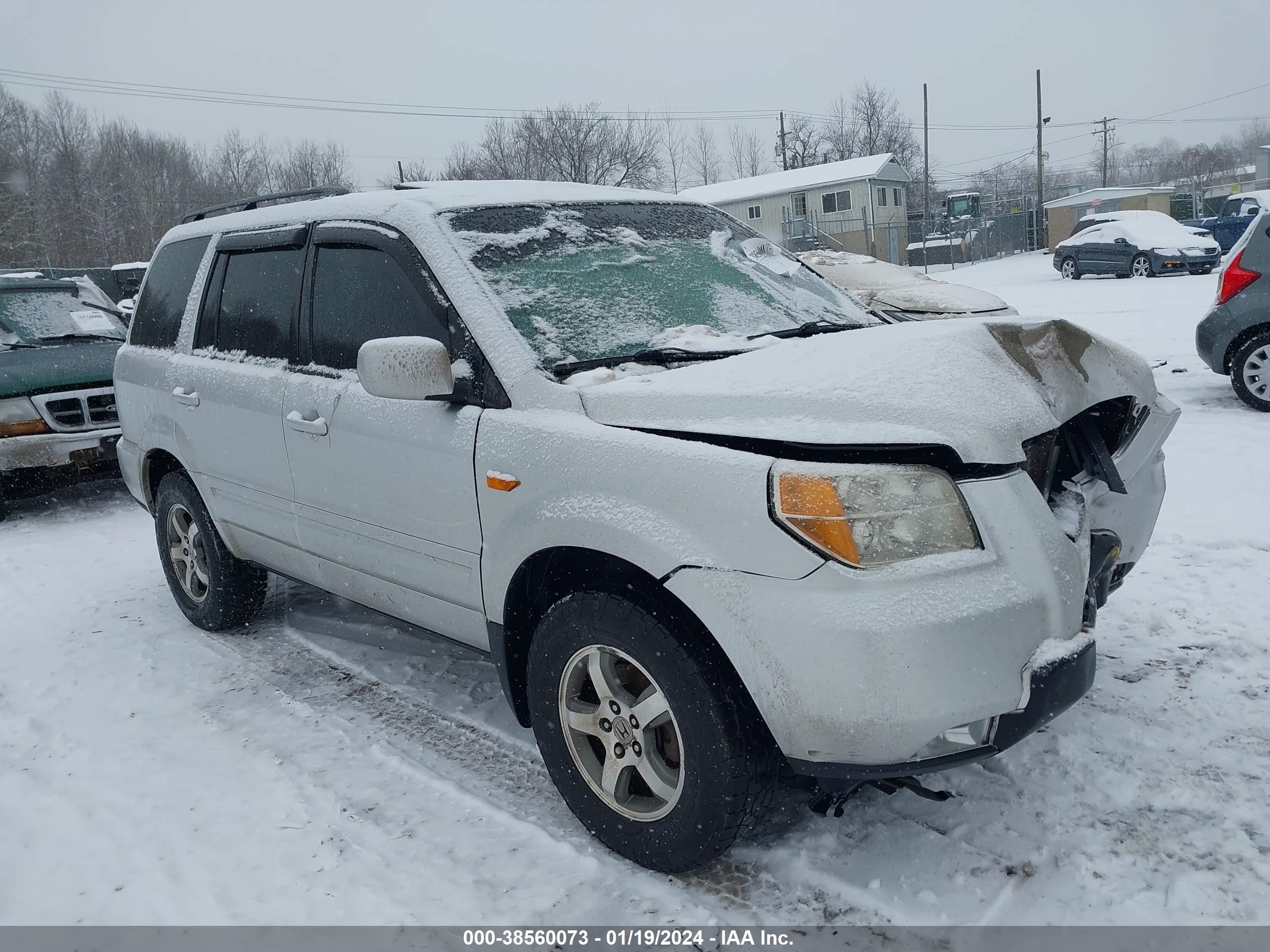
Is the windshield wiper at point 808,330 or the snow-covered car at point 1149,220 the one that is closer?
the windshield wiper at point 808,330

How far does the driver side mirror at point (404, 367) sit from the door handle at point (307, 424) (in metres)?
0.71

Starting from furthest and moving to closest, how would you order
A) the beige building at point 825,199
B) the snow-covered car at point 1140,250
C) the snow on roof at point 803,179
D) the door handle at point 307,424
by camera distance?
the snow on roof at point 803,179 < the beige building at point 825,199 < the snow-covered car at point 1140,250 < the door handle at point 307,424

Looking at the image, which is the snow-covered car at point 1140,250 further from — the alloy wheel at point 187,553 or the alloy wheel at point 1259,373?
the alloy wheel at point 187,553

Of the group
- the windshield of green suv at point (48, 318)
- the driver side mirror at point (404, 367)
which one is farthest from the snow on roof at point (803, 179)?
the driver side mirror at point (404, 367)

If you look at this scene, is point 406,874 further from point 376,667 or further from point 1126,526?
point 1126,526

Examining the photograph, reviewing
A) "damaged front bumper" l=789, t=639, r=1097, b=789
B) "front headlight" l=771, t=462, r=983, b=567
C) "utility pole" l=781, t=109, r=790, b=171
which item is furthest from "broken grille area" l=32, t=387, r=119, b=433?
"utility pole" l=781, t=109, r=790, b=171

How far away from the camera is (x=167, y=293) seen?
15.8 ft

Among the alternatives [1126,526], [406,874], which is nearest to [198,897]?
[406,874]

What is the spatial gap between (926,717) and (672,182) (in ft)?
235

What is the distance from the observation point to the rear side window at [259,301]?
3.77 m

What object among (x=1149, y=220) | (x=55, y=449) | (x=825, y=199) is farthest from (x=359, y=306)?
(x=825, y=199)

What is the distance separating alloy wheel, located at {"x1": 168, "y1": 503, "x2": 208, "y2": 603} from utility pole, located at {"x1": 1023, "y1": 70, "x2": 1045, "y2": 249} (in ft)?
145

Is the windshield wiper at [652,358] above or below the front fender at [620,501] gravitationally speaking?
above

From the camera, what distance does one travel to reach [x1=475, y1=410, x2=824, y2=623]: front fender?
222 centimetres
